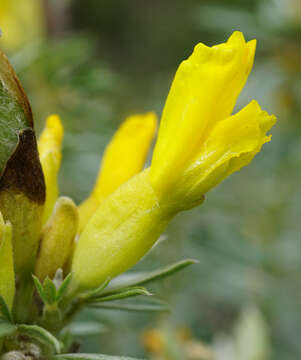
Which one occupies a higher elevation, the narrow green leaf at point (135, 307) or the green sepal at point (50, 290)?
the green sepal at point (50, 290)

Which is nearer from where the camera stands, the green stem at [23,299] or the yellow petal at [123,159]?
the green stem at [23,299]

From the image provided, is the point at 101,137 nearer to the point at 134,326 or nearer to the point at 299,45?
the point at 134,326

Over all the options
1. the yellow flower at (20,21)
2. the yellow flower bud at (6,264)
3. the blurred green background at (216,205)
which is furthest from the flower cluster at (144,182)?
the yellow flower at (20,21)

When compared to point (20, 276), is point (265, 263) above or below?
below

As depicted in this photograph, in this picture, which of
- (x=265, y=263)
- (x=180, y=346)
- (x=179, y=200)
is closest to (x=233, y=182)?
(x=265, y=263)

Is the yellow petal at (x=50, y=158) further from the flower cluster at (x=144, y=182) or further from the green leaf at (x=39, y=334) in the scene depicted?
the green leaf at (x=39, y=334)

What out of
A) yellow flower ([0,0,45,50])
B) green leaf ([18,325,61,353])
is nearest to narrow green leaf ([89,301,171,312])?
green leaf ([18,325,61,353])

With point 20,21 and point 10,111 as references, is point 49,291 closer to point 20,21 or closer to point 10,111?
point 10,111

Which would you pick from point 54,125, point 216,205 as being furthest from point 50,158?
point 216,205

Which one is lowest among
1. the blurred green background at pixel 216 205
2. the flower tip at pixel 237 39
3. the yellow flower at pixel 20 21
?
the blurred green background at pixel 216 205
